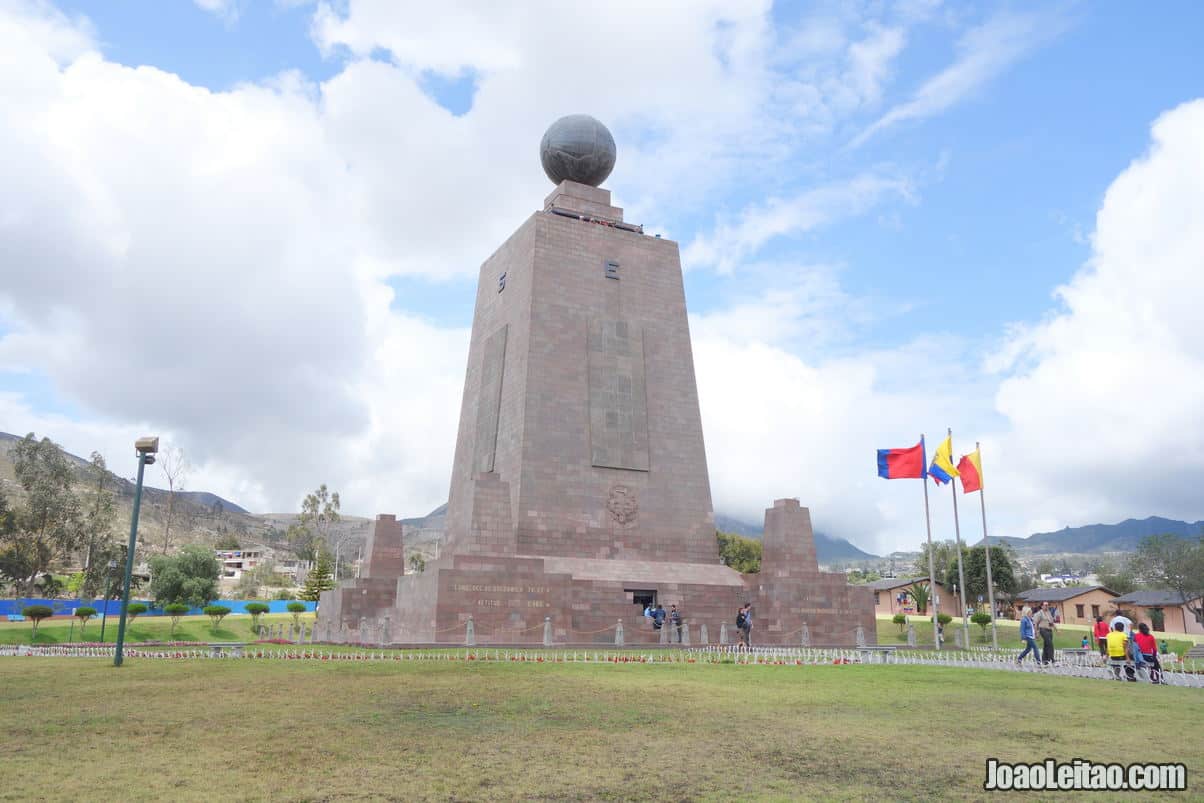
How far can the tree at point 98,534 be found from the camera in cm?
5028

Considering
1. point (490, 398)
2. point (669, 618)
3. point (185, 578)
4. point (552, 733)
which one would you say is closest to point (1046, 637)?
point (669, 618)

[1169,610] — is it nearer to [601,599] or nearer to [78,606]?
[601,599]

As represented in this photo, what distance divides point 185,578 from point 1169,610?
63181mm

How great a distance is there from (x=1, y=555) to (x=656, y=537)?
42.4m

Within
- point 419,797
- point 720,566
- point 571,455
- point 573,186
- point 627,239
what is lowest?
point 419,797

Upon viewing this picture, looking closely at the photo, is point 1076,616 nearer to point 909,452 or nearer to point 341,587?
point 909,452

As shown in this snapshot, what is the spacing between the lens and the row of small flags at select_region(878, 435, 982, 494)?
27609mm

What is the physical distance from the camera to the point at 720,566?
30984 millimetres

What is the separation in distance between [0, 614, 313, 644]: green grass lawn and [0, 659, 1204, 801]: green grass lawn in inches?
1066

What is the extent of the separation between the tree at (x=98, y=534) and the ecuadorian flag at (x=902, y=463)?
4350 centimetres

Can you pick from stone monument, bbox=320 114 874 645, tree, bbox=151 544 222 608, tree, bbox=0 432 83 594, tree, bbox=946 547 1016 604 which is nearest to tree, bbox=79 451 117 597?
tree, bbox=0 432 83 594

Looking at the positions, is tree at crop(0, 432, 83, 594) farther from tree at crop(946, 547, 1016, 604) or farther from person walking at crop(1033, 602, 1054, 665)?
tree at crop(946, 547, 1016, 604)

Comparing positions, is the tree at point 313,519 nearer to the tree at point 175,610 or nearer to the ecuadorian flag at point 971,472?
the tree at point 175,610

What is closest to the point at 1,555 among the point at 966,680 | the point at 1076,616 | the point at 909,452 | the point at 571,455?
the point at 571,455
